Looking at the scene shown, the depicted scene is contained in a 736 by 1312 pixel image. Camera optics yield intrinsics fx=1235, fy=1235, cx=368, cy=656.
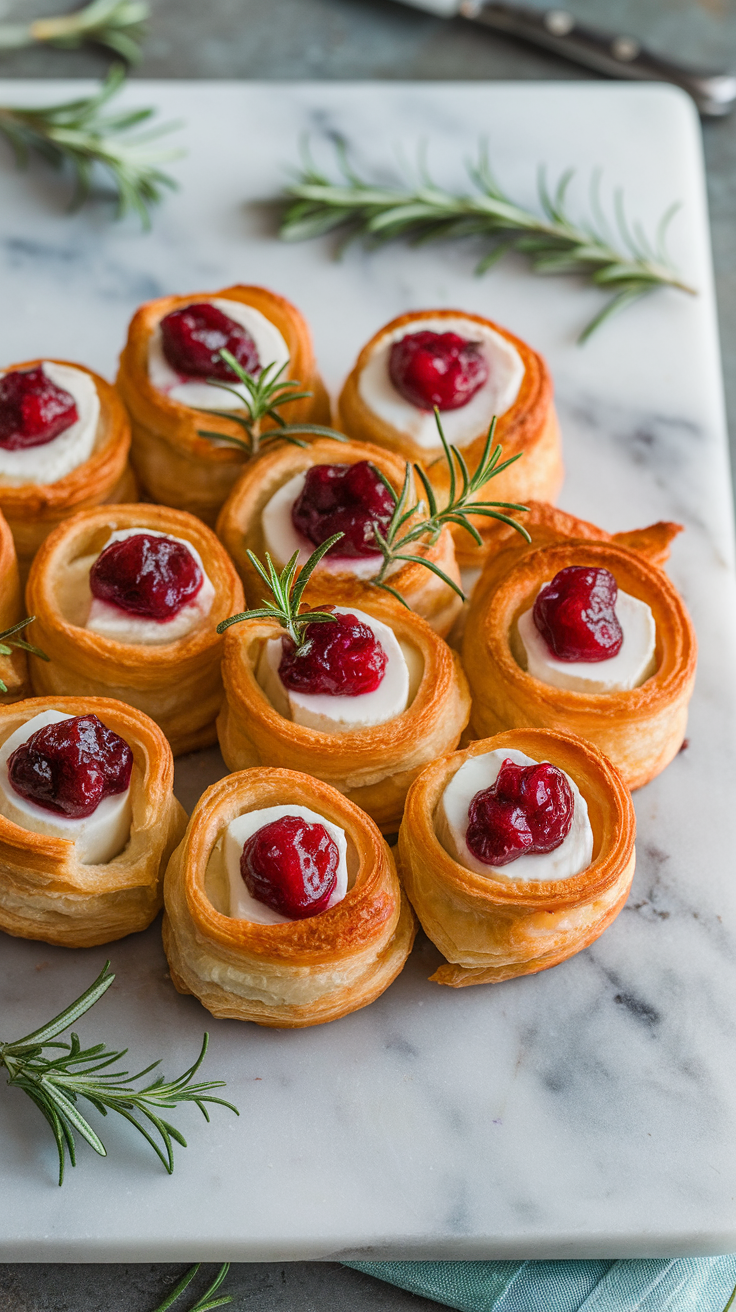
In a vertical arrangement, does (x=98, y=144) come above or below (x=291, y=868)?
above

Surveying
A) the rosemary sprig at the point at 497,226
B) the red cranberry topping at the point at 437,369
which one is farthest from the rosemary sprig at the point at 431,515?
the rosemary sprig at the point at 497,226

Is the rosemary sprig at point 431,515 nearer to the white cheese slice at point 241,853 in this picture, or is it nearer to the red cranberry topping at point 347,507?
the red cranberry topping at point 347,507

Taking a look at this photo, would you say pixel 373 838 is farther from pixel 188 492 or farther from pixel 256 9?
pixel 256 9

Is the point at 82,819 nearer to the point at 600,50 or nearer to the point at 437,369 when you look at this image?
the point at 437,369

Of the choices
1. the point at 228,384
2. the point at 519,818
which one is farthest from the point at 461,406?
the point at 519,818

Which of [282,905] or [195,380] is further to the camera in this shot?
[195,380]

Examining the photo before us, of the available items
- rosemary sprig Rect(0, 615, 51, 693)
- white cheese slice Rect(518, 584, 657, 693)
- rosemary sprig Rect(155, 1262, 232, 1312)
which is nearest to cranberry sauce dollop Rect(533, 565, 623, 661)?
white cheese slice Rect(518, 584, 657, 693)

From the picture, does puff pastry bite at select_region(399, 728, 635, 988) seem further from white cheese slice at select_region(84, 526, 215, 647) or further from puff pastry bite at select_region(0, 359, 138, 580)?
puff pastry bite at select_region(0, 359, 138, 580)
